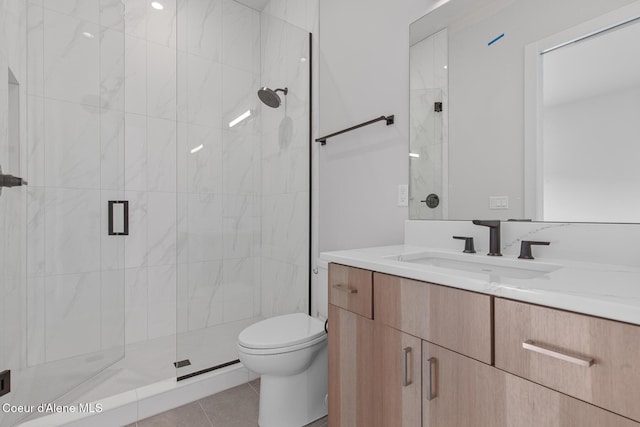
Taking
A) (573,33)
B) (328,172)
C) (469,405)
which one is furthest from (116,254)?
(573,33)

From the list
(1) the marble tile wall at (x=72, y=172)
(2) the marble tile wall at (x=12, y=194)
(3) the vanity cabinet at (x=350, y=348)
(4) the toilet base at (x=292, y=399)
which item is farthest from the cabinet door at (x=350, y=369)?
(1) the marble tile wall at (x=72, y=172)

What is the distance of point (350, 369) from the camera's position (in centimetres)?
111

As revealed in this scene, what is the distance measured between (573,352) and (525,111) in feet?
3.01

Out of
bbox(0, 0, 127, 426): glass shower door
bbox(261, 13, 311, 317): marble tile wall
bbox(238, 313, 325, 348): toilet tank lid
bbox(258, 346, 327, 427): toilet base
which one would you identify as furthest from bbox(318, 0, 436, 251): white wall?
bbox(0, 0, 127, 426): glass shower door

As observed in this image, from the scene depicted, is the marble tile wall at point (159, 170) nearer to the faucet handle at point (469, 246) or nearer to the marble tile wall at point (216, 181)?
the marble tile wall at point (216, 181)

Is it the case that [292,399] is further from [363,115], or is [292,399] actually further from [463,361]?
[363,115]

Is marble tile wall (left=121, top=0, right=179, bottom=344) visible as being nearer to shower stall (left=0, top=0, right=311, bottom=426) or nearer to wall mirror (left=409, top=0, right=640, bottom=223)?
shower stall (left=0, top=0, right=311, bottom=426)

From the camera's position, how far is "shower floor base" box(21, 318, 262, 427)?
1506 mm

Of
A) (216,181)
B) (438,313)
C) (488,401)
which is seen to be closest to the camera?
(488,401)

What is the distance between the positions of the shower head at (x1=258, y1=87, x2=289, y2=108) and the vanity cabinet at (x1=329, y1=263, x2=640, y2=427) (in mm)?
1444

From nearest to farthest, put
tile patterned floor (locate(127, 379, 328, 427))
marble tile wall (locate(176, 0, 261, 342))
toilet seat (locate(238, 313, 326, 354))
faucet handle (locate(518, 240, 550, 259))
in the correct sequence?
faucet handle (locate(518, 240, 550, 259)) < toilet seat (locate(238, 313, 326, 354)) < tile patterned floor (locate(127, 379, 328, 427)) < marble tile wall (locate(176, 0, 261, 342))

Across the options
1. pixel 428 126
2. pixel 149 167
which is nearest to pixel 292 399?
pixel 428 126

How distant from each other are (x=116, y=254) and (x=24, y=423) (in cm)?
96

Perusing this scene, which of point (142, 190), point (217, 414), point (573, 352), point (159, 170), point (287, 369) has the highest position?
point (159, 170)
